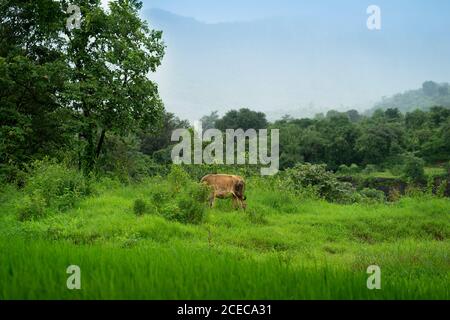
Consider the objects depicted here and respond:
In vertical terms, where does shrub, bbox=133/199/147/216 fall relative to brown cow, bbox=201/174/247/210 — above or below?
below

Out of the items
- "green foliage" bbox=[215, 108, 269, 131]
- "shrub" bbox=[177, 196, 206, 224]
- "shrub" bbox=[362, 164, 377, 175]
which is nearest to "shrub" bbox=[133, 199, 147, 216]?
"shrub" bbox=[177, 196, 206, 224]

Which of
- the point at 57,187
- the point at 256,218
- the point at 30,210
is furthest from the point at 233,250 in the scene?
the point at 57,187

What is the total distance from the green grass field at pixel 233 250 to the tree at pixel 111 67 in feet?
21.6

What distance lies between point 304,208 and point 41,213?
27.3 ft

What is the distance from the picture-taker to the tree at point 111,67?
22531 mm

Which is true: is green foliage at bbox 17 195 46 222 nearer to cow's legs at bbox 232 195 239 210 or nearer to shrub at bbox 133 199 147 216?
shrub at bbox 133 199 147 216

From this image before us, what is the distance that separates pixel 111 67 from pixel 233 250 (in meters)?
16.0

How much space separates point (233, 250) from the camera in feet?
31.9

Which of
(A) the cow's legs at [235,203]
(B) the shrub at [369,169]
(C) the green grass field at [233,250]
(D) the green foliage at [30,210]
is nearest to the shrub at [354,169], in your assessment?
(B) the shrub at [369,169]

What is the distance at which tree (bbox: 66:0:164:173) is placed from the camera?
2253cm

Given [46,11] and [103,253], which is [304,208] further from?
[46,11]

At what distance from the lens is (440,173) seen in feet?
216

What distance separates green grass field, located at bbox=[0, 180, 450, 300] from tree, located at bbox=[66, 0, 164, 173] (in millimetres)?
6581

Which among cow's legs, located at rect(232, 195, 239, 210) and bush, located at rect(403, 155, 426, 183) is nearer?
cow's legs, located at rect(232, 195, 239, 210)
